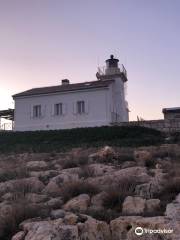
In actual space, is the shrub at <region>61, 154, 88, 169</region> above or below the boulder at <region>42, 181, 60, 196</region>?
above

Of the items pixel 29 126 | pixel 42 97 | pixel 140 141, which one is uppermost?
pixel 42 97

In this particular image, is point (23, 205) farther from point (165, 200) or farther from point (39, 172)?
point (39, 172)

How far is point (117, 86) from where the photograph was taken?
127ft

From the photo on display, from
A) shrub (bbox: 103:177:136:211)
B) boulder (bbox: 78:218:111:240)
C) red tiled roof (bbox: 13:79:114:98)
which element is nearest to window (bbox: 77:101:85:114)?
red tiled roof (bbox: 13:79:114:98)

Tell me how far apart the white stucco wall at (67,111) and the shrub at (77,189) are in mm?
24983

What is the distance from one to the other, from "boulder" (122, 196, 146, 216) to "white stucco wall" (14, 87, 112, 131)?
26.3m

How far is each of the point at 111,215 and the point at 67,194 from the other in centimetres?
223

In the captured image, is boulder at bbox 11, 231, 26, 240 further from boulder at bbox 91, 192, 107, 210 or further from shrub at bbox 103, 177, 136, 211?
shrub at bbox 103, 177, 136, 211

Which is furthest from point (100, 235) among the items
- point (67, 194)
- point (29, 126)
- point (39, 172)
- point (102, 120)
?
point (29, 126)

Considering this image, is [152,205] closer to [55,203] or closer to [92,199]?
[92,199]

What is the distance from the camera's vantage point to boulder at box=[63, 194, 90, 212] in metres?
9.24

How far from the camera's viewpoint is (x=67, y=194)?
33.8ft

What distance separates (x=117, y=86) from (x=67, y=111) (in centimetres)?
519

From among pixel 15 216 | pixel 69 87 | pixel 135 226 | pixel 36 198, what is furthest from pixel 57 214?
pixel 69 87
